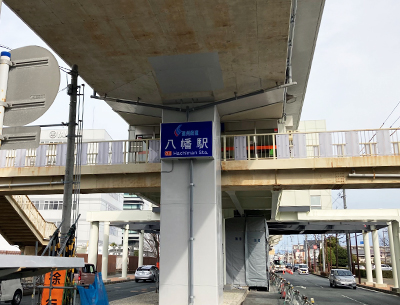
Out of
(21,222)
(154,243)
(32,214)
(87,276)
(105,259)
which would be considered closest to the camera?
(21,222)

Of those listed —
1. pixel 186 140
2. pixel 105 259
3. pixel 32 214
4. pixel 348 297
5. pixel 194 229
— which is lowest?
pixel 348 297

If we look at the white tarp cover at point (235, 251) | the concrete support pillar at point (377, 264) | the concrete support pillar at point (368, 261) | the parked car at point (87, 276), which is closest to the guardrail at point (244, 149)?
the parked car at point (87, 276)

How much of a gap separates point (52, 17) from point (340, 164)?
1209 centimetres

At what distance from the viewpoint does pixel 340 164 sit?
16234 mm

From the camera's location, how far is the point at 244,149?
17.1 meters

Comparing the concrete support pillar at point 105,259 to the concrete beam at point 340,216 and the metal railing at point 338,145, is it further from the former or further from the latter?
the metal railing at point 338,145

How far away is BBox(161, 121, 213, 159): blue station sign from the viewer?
46.2 ft

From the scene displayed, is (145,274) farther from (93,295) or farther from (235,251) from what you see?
(93,295)

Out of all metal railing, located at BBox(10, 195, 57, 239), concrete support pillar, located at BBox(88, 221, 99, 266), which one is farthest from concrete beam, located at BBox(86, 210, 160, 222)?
metal railing, located at BBox(10, 195, 57, 239)

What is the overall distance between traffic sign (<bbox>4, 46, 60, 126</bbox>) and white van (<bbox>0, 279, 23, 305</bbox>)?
1521 cm

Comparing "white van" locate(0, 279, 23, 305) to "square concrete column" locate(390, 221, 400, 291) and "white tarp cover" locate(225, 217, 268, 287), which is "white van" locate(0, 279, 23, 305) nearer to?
"white tarp cover" locate(225, 217, 268, 287)

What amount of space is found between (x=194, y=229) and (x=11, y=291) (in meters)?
8.70

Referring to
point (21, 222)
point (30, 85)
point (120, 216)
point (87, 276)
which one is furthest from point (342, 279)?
point (30, 85)

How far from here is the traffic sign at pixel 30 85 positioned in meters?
2.97
